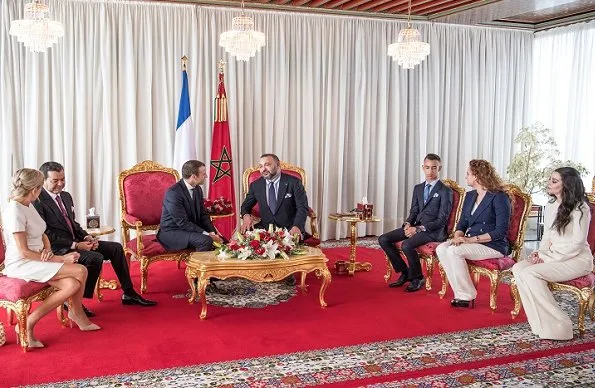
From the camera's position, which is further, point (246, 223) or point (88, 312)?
point (246, 223)

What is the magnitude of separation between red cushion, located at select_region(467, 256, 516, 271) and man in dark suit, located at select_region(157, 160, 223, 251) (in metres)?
2.43

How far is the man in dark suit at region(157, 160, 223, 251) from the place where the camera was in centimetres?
595

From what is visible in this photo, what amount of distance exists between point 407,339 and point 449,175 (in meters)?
5.47

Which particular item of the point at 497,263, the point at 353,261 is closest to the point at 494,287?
the point at 497,263

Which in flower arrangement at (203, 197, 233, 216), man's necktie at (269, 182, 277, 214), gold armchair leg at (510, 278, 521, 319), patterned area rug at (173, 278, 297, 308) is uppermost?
man's necktie at (269, 182, 277, 214)

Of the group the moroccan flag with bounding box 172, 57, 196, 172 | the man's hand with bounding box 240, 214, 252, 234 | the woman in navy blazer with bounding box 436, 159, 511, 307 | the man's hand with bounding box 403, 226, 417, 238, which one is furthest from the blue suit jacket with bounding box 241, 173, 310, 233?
the woman in navy blazer with bounding box 436, 159, 511, 307

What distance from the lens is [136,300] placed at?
5637mm

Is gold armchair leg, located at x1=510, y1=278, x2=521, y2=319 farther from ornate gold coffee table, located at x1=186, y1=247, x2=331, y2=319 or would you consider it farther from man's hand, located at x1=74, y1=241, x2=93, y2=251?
man's hand, located at x1=74, y1=241, x2=93, y2=251

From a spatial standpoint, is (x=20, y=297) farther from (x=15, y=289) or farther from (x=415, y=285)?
(x=415, y=285)

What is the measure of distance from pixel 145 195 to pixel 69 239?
1.40 m

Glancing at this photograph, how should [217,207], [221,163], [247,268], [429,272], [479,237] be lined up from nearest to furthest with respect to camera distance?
[247,268]
[479,237]
[429,272]
[217,207]
[221,163]

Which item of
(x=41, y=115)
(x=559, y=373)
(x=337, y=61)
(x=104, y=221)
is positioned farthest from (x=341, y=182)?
(x=559, y=373)

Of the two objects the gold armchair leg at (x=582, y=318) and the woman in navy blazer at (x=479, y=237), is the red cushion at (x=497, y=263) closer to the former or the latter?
the woman in navy blazer at (x=479, y=237)

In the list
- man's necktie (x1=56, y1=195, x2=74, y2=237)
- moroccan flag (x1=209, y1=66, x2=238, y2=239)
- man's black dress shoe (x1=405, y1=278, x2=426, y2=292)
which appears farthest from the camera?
moroccan flag (x1=209, y1=66, x2=238, y2=239)
